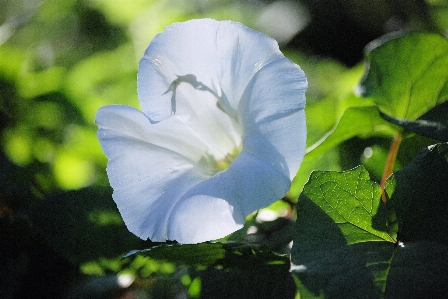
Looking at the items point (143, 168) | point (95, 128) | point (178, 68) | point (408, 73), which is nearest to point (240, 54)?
point (178, 68)

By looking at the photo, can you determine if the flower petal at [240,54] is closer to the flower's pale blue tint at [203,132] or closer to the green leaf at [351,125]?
the flower's pale blue tint at [203,132]

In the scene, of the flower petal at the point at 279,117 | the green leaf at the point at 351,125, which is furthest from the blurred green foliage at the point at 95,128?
the flower petal at the point at 279,117

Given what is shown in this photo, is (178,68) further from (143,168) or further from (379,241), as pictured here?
(379,241)

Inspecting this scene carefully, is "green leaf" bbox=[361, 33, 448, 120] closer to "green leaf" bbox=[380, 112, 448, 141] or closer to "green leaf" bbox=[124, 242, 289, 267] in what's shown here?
"green leaf" bbox=[380, 112, 448, 141]

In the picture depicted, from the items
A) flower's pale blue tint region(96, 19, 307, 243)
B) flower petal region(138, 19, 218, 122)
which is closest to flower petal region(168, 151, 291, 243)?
flower's pale blue tint region(96, 19, 307, 243)

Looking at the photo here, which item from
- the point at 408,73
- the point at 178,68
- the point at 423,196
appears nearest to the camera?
the point at 423,196
